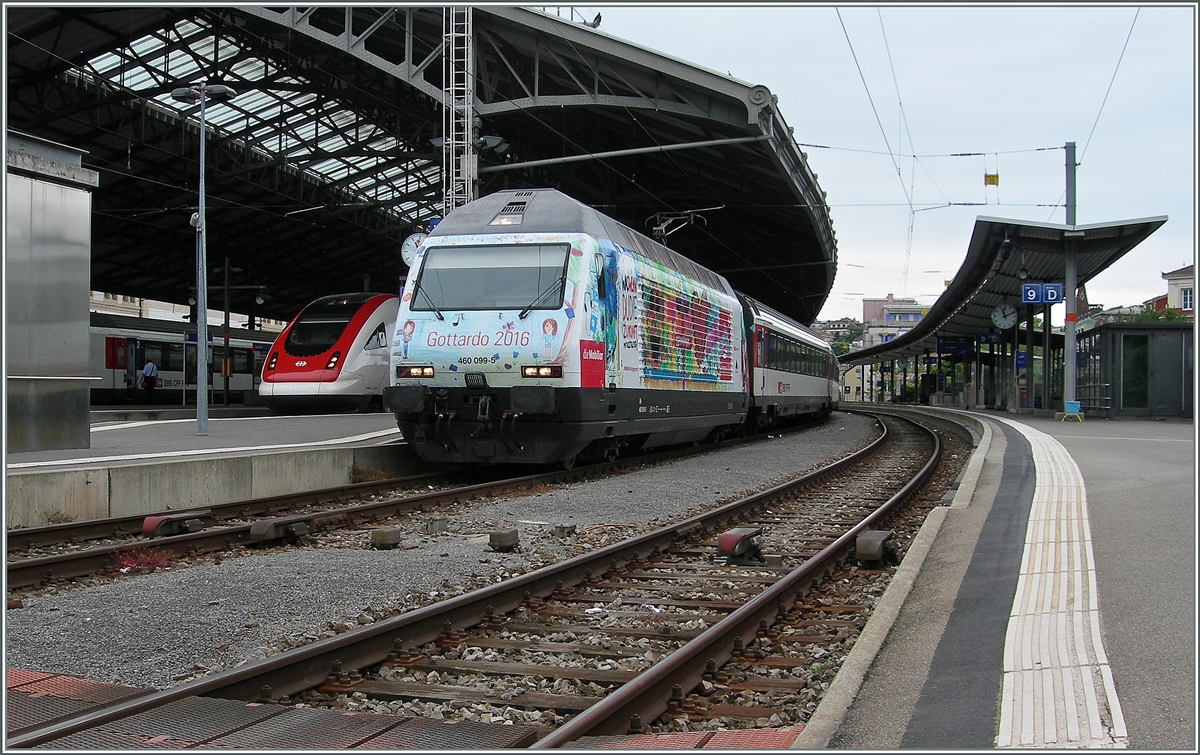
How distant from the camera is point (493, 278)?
12617 mm

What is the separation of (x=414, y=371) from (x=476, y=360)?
2.90ft

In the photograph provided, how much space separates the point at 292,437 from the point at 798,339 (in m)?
17.9

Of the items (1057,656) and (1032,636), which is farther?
(1032,636)

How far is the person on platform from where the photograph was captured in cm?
3288

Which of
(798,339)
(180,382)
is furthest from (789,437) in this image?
(180,382)

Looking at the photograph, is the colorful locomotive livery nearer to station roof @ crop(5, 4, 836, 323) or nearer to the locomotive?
station roof @ crop(5, 4, 836, 323)

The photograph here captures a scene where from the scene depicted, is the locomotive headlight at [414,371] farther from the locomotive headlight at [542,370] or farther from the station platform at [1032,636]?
the station platform at [1032,636]

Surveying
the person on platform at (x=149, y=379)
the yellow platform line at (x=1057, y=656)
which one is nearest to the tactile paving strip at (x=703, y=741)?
the yellow platform line at (x=1057, y=656)

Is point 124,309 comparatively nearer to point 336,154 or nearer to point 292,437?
point 336,154

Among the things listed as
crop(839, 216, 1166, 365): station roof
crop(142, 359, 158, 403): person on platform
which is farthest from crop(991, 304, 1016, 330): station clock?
crop(142, 359, 158, 403): person on platform

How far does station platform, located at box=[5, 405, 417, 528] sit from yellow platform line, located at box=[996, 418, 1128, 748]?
26.7 ft

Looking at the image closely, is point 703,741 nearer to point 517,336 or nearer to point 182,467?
point 517,336

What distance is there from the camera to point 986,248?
90.3ft

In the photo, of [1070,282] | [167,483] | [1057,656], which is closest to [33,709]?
[1057,656]
